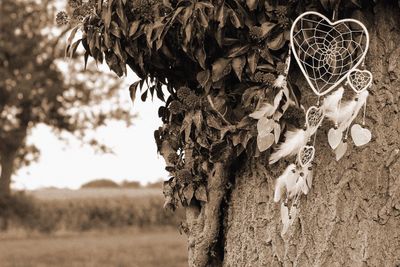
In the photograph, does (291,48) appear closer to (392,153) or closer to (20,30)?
(392,153)

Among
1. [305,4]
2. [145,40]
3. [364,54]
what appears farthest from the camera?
[145,40]

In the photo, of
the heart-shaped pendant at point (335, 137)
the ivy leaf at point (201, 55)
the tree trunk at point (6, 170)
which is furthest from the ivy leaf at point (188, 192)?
the tree trunk at point (6, 170)

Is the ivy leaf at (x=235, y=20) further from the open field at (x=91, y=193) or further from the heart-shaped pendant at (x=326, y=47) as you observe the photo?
the open field at (x=91, y=193)

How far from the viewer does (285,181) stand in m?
2.77

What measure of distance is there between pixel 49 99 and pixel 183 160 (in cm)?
1150

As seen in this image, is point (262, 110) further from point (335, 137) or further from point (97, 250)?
point (97, 250)

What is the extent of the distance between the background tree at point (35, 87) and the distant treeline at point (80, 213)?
0.57 metres

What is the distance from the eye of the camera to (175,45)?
3064 mm

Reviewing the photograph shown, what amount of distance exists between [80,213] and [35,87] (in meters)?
3.17

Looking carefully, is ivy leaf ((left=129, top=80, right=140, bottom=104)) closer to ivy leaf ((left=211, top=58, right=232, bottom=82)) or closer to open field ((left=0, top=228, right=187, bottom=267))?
ivy leaf ((left=211, top=58, right=232, bottom=82))

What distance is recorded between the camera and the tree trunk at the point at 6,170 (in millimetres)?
14578

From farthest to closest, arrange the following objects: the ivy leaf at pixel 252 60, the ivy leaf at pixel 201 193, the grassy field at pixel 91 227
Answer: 1. the grassy field at pixel 91 227
2. the ivy leaf at pixel 201 193
3. the ivy leaf at pixel 252 60

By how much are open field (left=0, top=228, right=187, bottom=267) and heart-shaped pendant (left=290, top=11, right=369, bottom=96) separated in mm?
8584

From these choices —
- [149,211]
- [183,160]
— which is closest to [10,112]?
[149,211]
